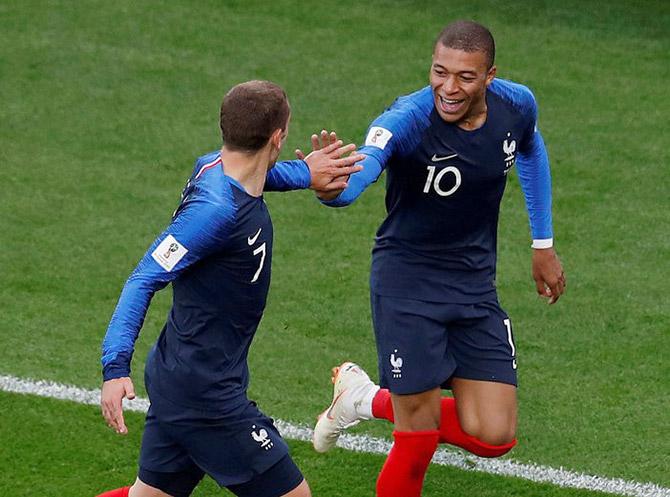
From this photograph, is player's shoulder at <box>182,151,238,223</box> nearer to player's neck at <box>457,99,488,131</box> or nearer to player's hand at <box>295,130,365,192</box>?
player's hand at <box>295,130,365,192</box>

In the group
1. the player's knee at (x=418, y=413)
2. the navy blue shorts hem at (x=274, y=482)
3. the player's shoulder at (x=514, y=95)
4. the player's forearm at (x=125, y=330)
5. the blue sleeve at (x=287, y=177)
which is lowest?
the player's knee at (x=418, y=413)

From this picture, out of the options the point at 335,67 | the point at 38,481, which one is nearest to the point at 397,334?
the point at 38,481

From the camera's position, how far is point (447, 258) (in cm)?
623

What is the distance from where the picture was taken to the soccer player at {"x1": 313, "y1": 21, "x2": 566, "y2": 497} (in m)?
5.98

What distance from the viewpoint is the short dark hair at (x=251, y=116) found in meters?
5.02

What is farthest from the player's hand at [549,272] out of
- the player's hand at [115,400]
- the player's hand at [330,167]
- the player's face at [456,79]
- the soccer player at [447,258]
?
the player's hand at [115,400]

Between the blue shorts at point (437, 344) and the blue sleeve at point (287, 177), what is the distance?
1.00 meters

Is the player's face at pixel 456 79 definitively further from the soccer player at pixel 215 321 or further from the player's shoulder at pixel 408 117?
the soccer player at pixel 215 321

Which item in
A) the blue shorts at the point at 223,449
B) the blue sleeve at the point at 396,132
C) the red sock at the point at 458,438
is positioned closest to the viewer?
the blue shorts at the point at 223,449

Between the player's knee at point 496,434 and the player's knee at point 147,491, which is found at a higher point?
the player's knee at point 147,491

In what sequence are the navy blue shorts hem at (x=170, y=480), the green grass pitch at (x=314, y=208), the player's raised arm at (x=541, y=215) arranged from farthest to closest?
the green grass pitch at (x=314, y=208), the player's raised arm at (x=541, y=215), the navy blue shorts hem at (x=170, y=480)

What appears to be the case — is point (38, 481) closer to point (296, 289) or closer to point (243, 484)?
point (243, 484)

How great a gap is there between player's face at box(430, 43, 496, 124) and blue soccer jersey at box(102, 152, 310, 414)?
1.17 metres

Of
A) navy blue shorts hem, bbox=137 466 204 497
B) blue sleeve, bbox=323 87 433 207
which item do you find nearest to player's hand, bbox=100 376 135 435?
navy blue shorts hem, bbox=137 466 204 497
